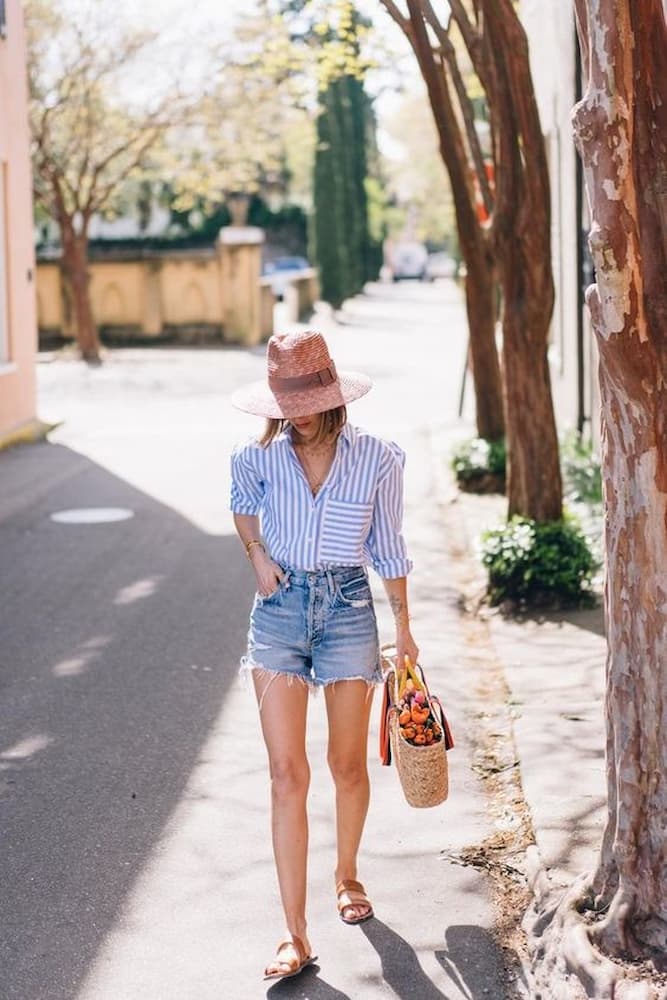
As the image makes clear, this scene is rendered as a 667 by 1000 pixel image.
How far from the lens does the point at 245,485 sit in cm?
491

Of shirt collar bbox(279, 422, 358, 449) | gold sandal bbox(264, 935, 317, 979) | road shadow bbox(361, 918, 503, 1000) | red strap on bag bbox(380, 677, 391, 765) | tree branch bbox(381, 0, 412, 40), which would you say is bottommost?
road shadow bbox(361, 918, 503, 1000)

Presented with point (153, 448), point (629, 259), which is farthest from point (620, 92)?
point (153, 448)

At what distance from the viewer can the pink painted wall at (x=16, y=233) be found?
18312 millimetres

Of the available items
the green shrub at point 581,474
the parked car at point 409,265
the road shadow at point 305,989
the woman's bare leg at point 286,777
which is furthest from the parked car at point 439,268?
the road shadow at point 305,989

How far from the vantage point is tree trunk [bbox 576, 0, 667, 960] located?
4.21 metres

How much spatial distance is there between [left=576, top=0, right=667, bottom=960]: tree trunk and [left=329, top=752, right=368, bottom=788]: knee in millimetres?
804

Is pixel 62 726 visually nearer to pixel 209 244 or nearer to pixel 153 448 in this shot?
pixel 153 448

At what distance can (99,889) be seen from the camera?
5.35 metres

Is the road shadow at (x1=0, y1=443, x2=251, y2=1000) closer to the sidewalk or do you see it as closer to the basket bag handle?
the basket bag handle

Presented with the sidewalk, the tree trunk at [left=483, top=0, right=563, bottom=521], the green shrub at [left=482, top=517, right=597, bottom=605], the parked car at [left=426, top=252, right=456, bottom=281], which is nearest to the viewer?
the sidewalk

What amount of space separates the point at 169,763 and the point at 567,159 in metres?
10.5

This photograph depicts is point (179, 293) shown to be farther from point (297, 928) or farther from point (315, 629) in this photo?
point (297, 928)

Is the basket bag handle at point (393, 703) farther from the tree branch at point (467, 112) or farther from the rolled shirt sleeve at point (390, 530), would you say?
the tree branch at point (467, 112)

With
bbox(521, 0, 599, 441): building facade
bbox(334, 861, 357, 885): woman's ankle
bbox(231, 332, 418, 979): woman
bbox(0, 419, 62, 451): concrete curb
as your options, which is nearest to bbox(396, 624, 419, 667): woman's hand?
bbox(231, 332, 418, 979): woman
